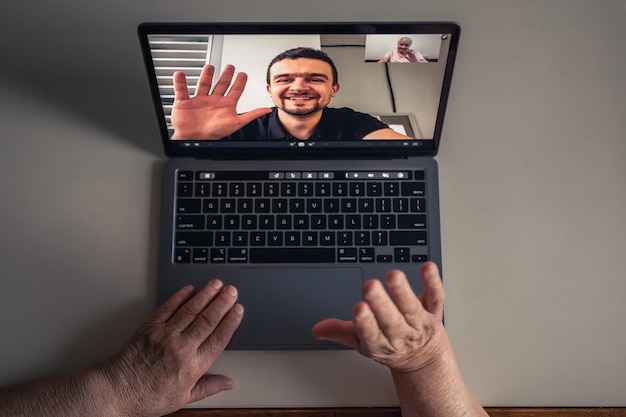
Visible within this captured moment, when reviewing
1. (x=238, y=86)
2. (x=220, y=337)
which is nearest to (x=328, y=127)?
(x=238, y=86)

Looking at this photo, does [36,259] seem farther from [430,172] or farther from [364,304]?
[430,172]

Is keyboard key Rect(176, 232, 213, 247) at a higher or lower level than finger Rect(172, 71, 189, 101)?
lower

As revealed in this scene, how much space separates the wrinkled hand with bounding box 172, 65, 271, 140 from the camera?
2.47 feet

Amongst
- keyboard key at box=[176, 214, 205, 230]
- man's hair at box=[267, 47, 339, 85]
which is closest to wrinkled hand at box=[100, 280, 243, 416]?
keyboard key at box=[176, 214, 205, 230]

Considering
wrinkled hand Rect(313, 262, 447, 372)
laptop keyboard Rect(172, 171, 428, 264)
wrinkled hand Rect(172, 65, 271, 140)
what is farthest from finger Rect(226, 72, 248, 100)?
wrinkled hand Rect(313, 262, 447, 372)

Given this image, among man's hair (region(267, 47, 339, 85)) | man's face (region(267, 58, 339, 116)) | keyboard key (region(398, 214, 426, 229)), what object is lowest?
keyboard key (region(398, 214, 426, 229))

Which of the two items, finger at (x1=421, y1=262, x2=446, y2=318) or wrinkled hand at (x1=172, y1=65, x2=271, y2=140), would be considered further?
wrinkled hand at (x1=172, y1=65, x2=271, y2=140)

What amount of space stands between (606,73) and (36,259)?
1046 mm

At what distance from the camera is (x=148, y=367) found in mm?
735

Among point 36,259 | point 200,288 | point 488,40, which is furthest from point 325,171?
point 36,259

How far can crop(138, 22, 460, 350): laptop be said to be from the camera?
2.40 feet

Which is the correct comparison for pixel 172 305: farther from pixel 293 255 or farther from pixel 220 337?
pixel 293 255

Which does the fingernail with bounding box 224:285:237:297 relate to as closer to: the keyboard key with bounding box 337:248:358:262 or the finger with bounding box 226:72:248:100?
the keyboard key with bounding box 337:248:358:262

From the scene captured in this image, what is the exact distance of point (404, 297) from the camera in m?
0.58
